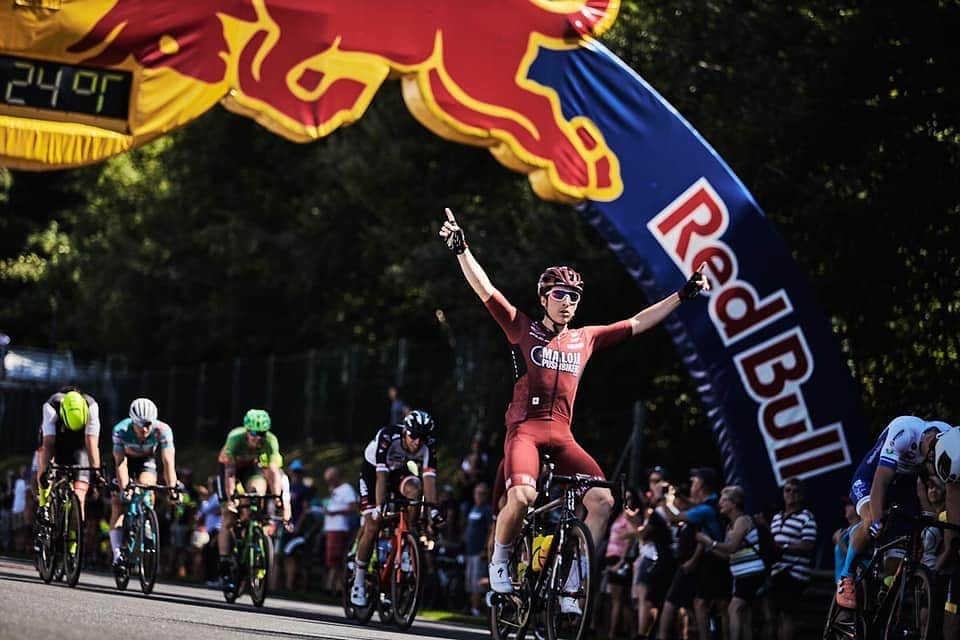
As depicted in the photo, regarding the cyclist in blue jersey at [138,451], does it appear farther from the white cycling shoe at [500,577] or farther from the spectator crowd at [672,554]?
the white cycling shoe at [500,577]

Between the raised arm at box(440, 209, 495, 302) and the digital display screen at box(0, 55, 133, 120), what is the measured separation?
7305 mm

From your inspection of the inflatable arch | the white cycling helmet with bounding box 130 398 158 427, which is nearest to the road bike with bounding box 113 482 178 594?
the white cycling helmet with bounding box 130 398 158 427

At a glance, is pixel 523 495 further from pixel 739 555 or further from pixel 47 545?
pixel 47 545

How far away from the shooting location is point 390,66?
742 inches

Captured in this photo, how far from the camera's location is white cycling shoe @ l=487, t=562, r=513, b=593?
11.6 meters

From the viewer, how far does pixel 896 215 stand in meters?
23.3

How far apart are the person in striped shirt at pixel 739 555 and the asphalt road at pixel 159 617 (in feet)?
7.47

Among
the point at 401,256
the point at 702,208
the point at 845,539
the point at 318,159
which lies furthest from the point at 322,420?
the point at 845,539

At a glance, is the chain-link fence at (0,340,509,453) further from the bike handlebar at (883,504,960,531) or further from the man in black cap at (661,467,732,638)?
the bike handlebar at (883,504,960,531)

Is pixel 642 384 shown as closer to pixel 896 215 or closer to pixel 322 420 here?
pixel 896 215

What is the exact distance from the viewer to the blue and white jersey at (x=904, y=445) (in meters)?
11.8

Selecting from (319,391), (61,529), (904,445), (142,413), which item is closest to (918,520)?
(904,445)

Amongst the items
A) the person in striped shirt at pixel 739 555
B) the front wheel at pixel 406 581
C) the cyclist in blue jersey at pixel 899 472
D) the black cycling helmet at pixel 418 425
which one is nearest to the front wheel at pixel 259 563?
the front wheel at pixel 406 581

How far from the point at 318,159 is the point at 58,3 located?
25982mm
